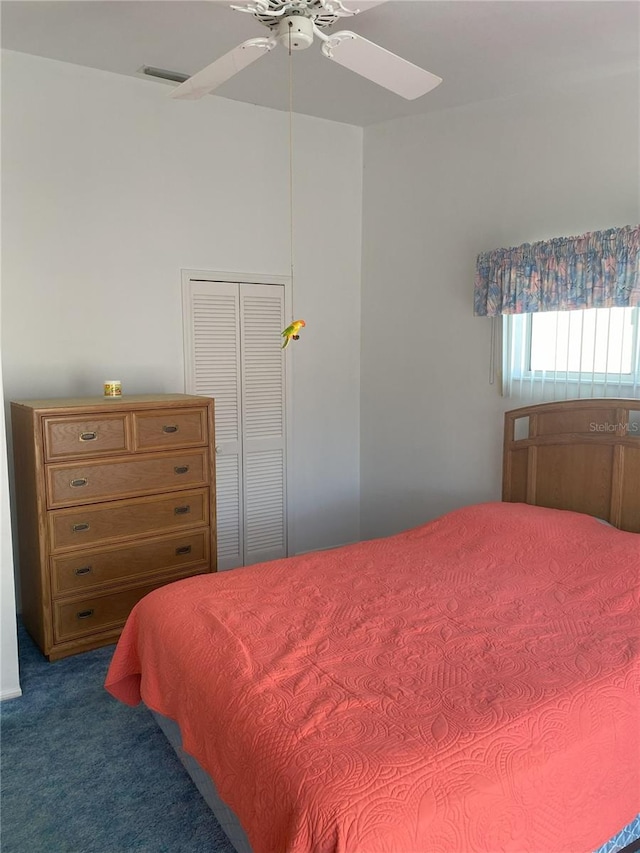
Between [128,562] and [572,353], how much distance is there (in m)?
2.50

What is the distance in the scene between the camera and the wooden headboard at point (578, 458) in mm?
3012

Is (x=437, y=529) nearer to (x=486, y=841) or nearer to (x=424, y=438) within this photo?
(x=424, y=438)

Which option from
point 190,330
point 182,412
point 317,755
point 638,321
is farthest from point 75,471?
point 638,321

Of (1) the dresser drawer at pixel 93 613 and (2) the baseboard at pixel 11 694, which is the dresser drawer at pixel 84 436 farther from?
(2) the baseboard at pixel 11 694

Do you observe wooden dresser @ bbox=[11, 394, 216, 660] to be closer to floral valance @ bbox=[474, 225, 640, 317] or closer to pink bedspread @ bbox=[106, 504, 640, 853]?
pink bedspread @ bbox=[106, 504, 640, 853]

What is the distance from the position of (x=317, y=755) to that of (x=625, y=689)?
0.91 metres

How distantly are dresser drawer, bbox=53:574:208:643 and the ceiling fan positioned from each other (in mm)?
2364

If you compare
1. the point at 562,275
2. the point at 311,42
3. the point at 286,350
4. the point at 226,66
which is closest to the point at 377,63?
the point at 311,42

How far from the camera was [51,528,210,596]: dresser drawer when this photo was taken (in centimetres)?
305

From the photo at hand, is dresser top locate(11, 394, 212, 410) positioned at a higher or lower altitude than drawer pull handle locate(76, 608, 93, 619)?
higher

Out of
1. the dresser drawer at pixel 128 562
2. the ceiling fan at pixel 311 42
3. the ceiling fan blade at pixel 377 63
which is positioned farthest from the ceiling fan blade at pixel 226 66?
the dresser drawer at pixel 128 562

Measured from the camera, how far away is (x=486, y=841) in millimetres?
1386

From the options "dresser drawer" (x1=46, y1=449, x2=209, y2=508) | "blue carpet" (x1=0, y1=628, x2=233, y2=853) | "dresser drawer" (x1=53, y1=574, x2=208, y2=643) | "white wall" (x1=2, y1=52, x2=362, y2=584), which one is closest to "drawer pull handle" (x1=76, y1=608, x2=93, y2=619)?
"dresser drawer" (x1=53, y1=574, x2=208, y2=643)

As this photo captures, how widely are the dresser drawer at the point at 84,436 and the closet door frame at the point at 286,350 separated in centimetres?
82
